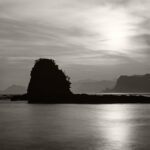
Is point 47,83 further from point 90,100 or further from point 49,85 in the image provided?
point 90,100

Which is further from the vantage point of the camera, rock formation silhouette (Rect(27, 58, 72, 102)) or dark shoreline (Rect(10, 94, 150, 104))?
dark shoreline (Rect(10, 94, 150, 104))

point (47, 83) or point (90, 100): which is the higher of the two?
point (47, 83)

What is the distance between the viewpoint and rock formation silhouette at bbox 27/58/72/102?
146250 millimetres

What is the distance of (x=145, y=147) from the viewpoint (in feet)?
117

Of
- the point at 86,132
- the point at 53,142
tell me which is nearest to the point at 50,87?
the point at 86,132

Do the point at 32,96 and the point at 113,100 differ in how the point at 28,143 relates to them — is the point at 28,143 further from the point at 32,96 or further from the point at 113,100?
the point at 113,100

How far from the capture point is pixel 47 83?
482ft

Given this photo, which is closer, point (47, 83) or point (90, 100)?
point (47, 83)

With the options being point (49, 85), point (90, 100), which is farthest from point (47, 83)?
point (90, 100)

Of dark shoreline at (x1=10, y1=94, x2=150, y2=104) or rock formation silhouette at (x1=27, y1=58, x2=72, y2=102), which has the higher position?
rock formation silhouette at (x1=27, y1=58, x2=72, y2=102)

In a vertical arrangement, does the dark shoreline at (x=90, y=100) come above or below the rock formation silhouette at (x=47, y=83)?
below

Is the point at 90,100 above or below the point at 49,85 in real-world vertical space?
below

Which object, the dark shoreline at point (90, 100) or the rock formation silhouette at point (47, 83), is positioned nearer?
the rock formation silhouette at point (47, 83)

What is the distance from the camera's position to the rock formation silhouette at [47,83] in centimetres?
14625
